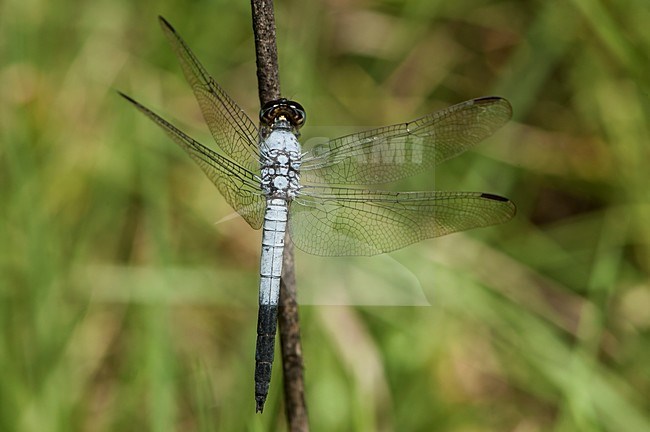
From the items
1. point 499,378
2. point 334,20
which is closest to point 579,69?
point 334,20

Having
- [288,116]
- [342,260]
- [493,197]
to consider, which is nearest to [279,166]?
[288,116]

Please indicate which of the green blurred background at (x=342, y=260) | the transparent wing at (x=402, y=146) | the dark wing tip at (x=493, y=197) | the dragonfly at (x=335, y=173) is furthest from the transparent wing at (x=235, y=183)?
the dark wing tip at (x=493, y=197)

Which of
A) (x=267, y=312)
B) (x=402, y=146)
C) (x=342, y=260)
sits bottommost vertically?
(x=267, y=312)

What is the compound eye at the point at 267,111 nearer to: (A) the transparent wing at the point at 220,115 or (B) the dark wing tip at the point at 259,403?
(A) the transparent wing at the point at 220,115

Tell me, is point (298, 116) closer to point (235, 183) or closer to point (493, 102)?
point (235, 183)

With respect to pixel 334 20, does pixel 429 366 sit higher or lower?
lower

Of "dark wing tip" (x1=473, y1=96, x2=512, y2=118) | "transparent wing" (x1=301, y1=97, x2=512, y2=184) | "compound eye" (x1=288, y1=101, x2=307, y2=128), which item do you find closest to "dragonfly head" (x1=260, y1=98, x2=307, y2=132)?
"compound eye" (x1=288, y1=101, x2=307, y2=128)

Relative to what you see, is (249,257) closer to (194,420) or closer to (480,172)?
(194,420)
